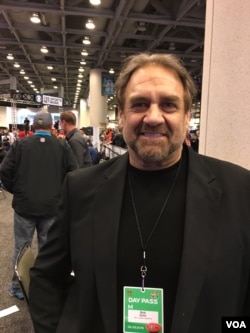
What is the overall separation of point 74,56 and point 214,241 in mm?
11167

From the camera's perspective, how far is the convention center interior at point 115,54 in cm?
165

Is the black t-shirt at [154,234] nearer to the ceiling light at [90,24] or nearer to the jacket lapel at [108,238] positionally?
the jacket lapel at [108,238]

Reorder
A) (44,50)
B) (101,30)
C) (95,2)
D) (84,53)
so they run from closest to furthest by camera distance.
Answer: (95,2)
(101,30)
(44,50)
(84,53)

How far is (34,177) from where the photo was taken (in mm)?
2828

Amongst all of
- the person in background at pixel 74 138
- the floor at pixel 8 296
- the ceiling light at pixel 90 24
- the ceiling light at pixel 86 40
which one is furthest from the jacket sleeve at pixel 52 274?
the ceiling light at pixel 86 40

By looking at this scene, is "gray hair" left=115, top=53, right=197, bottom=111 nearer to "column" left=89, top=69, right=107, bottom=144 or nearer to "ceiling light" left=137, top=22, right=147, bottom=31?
"ceiling light" left=137, top=22, right=147, bottom=31

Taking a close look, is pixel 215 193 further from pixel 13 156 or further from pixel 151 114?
pixel 13 156

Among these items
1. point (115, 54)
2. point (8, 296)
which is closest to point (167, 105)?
point (8, 296)

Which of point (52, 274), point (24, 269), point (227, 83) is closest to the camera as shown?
point (52, 274)

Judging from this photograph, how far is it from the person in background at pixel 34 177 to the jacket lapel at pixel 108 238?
1684mm

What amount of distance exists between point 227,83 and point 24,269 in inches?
55.9

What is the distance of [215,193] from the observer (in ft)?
3.75

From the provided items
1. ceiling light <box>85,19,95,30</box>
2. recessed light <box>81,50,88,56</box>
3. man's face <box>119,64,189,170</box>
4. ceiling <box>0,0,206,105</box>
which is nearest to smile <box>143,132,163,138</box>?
man's face <box>119,64,189,170</box>

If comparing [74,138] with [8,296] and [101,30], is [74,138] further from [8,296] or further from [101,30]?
[101,30]
